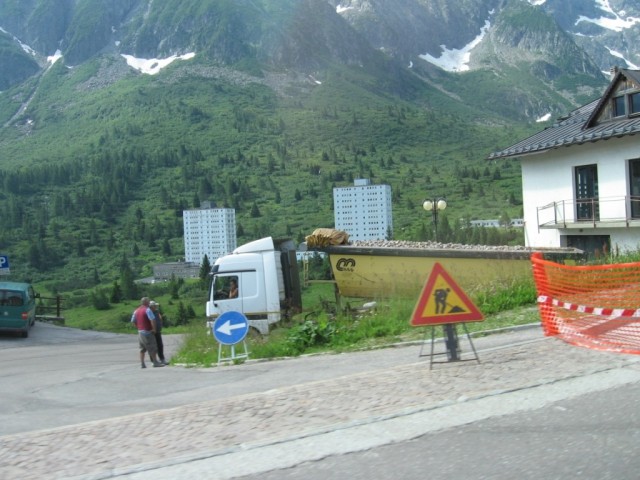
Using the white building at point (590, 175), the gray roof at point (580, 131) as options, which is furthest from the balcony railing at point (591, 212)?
the gray roof at point (580, 131)

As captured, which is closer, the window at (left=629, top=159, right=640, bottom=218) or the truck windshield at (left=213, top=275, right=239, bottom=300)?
the truck windshield at (left=213, top=275, right=239, bottom=300)

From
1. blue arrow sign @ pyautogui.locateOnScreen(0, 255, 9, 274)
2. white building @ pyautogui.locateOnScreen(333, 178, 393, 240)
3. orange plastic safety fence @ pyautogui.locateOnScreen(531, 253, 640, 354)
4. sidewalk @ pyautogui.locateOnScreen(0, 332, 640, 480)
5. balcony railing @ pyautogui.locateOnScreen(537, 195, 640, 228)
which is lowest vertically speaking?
sidewalk @ pyautogui.locateOnScreen(0, 332, 640, 480)

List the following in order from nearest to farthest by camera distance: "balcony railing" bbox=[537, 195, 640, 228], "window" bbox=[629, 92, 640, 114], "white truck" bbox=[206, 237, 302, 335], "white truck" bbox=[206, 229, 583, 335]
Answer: "white truck" bbox=[206, 229, 583, 335] < "white truck" bbox=[206, 237, 302, 335] < "window" bbox=[629, 92, 640, 114] < "balcony railing" bbox=[537, 195, 640, 228]

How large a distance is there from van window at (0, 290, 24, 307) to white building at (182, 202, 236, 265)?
55.3 meters

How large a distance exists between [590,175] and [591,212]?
1.52 meters

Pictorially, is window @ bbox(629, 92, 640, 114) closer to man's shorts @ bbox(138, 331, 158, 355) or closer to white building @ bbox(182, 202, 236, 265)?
man's shorts @ bbox(138, 331, 158, 355)

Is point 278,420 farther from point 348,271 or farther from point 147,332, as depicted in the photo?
point 348,271

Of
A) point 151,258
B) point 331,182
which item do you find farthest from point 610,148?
point 331,182

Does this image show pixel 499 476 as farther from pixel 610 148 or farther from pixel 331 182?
pixel 331 182

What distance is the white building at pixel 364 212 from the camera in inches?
2739

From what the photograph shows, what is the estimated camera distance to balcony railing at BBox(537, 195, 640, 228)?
28.3m

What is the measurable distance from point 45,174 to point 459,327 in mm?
141065

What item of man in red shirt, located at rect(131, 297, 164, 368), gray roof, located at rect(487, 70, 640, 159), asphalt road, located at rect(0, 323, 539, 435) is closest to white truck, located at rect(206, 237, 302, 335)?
asphalt road, located at rect(0, 323, 539, 435)

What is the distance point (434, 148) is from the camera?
500 ft
